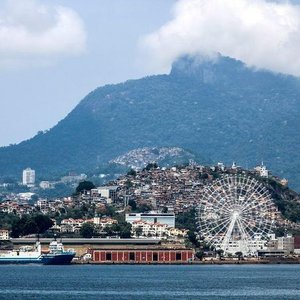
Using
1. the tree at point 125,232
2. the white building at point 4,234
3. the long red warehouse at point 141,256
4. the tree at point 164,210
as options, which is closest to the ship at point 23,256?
the long red warehouse at point 141,256

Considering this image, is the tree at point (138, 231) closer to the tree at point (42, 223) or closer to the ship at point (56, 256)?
the tree at point (42, 223)

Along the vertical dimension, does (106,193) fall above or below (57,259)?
above

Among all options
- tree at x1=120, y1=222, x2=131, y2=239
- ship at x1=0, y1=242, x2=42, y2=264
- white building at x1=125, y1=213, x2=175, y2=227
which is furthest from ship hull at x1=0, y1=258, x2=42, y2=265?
white building at x1=125, y1=213, x2=175, y2=227

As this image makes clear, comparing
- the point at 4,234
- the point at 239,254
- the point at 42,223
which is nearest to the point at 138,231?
the point at 42,223

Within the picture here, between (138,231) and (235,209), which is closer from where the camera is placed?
(235,209)

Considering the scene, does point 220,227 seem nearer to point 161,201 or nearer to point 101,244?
point 101,244

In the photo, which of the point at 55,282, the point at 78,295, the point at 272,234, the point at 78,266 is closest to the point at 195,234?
the point at 272,234

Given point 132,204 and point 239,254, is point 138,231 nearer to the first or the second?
point 239,254
